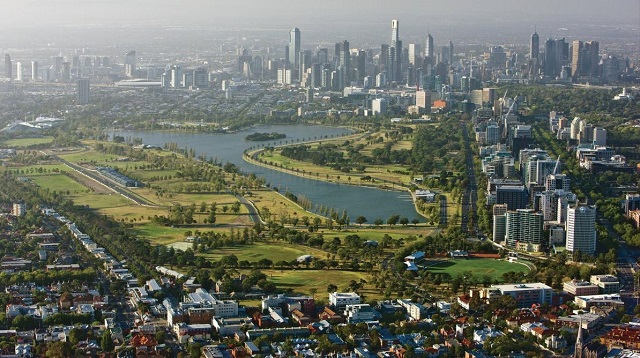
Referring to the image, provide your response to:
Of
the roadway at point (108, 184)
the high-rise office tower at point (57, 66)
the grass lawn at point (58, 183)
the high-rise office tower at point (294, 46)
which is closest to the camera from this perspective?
the roadway at point (108, 184)

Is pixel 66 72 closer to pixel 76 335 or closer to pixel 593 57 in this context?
pixel 593 57

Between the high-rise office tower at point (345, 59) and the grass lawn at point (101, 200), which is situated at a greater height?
the high-rise office tower at point (345, 59)

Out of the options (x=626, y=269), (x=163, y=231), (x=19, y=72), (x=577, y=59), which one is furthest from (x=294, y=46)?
(x=626, y=269)

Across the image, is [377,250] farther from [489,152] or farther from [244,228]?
[489,152]

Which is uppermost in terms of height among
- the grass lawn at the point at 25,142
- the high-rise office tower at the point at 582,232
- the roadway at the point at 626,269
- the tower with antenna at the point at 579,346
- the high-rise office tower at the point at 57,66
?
the high-rise office tower at the point at 57,66

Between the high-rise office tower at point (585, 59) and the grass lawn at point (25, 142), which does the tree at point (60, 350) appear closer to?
the grass lawn at point (25, 142)

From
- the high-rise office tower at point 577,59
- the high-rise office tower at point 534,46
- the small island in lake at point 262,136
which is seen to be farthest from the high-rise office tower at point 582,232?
the high-rise office tower at point 534,46

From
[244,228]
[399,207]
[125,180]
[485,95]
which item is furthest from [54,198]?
[485,95]
